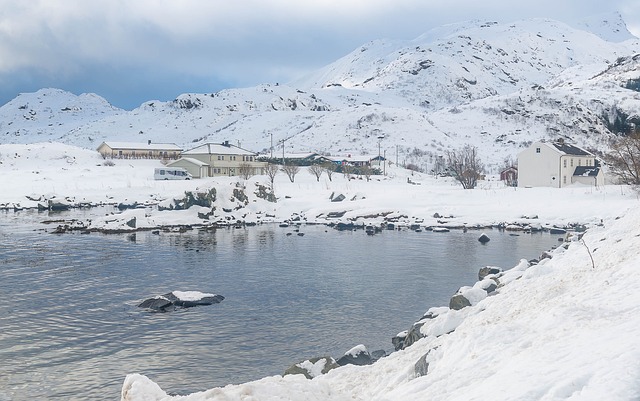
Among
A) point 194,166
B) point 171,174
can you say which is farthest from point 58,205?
point 194,166

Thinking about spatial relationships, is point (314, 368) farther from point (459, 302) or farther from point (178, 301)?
point (178, 301)

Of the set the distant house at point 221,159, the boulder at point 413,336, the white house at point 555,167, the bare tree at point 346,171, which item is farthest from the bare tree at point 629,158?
the distant house at point 221,159

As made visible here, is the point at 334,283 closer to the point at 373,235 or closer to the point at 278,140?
the point at 373,235

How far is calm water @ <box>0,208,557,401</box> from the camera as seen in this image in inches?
578

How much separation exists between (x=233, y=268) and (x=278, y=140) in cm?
13391

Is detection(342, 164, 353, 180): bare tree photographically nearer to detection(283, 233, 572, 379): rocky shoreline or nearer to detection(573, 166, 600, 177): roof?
detection(573, 166, 600, 177): roof

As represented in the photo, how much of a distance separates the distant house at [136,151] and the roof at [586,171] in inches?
3065

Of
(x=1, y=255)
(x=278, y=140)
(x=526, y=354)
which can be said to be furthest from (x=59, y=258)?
(x=278, y=140)

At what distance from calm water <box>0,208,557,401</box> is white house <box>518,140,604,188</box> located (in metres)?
31.4

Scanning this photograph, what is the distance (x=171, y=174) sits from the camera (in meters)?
87.6

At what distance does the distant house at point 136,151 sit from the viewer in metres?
120

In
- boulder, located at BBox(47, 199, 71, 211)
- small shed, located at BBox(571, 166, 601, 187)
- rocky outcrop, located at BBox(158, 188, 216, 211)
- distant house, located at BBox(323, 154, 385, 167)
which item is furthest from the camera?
distant house, located at BBox(323, 154, 385, 167)

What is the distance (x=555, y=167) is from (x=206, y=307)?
56488 mm

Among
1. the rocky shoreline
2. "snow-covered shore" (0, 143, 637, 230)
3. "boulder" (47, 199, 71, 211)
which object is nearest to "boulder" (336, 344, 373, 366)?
the rocky shoreline
